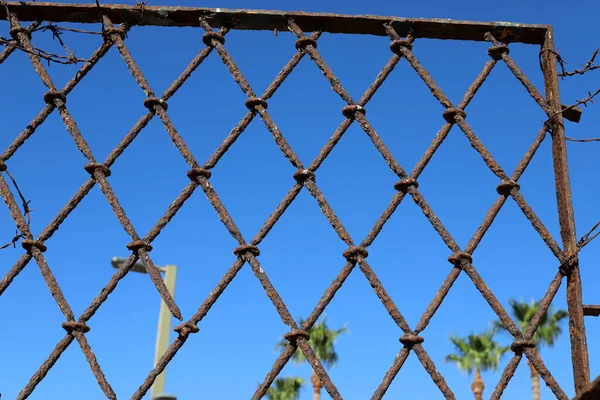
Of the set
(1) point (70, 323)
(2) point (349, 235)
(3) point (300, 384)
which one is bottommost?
(1) point (70, 323)

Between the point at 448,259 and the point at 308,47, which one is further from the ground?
the point at 308,47

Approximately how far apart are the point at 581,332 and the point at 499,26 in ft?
4.31

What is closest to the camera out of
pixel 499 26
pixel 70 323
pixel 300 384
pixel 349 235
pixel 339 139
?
pixel 70 323

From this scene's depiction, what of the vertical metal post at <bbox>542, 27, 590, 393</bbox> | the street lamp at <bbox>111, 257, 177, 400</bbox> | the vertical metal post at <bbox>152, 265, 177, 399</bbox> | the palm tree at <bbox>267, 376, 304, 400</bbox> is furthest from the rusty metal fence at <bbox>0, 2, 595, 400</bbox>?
the palm tree at <bbox>267, 376, 304, 400</bbox>

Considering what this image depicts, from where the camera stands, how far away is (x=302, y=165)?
8.35ft

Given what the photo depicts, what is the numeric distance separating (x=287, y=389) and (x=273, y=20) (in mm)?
26692

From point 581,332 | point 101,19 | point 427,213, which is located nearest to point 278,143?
point 427,213

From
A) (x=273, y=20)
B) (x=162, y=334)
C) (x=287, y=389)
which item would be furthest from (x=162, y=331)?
(x=287, y=389)

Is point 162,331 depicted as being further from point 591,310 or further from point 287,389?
point 287,389

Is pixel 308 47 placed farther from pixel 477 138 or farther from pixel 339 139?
pixel 477 138

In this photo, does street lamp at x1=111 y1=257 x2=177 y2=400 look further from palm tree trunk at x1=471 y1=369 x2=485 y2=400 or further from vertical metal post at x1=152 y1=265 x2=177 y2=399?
palm tree trunk at x1=471 y1=369 x2=485 y2=400

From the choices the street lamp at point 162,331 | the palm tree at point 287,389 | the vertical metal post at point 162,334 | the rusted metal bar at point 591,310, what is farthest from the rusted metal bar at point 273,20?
the palm tree at point 287,389

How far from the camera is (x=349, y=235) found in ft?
8.06

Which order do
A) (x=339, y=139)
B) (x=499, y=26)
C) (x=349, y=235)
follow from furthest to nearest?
1. (x=499, y=26)
2. (x=339, y=139)
3. (x=349, y=235)
